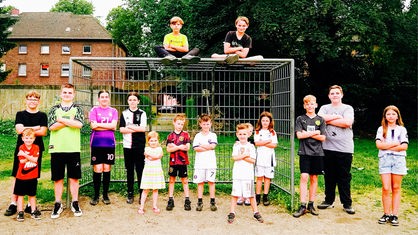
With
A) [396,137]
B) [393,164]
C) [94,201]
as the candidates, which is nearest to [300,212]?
[393,164]

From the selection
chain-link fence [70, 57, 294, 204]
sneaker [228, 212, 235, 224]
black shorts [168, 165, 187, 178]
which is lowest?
sneaker [228, 212, 235, 224]

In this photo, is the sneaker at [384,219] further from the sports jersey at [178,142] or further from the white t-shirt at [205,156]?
the sports jersey at [178,142]

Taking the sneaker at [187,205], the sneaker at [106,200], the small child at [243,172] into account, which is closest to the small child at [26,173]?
the sneaker at [106,200]

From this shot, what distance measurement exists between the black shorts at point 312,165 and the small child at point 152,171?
2.18 m

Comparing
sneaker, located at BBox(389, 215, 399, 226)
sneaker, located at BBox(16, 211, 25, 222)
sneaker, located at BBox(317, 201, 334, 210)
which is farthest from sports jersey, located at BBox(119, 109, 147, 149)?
sneaker, located at BBox(389, 215, 399, 226)

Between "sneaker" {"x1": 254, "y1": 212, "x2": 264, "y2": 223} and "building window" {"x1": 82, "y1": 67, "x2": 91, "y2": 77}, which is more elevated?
"building window" {"x1": 82, "y1": 67, "x2": 91, "y2": 77}

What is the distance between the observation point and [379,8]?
62.3 ft

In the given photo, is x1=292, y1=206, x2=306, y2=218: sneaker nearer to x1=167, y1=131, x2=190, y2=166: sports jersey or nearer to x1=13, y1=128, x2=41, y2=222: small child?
x1=167, y1=131, x2=190, y2=166: sports jersey

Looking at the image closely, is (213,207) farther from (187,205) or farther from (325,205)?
(325,205)

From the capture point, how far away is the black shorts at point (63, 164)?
5688 mm

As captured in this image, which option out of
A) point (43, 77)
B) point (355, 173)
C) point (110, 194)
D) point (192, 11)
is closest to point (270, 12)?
point (192, 11)

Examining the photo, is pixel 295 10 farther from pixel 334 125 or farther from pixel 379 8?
pixel 334 125

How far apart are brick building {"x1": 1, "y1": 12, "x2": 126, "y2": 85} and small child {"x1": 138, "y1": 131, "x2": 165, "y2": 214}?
39.5 metres

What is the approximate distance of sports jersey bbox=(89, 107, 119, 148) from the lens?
6.10 meters
